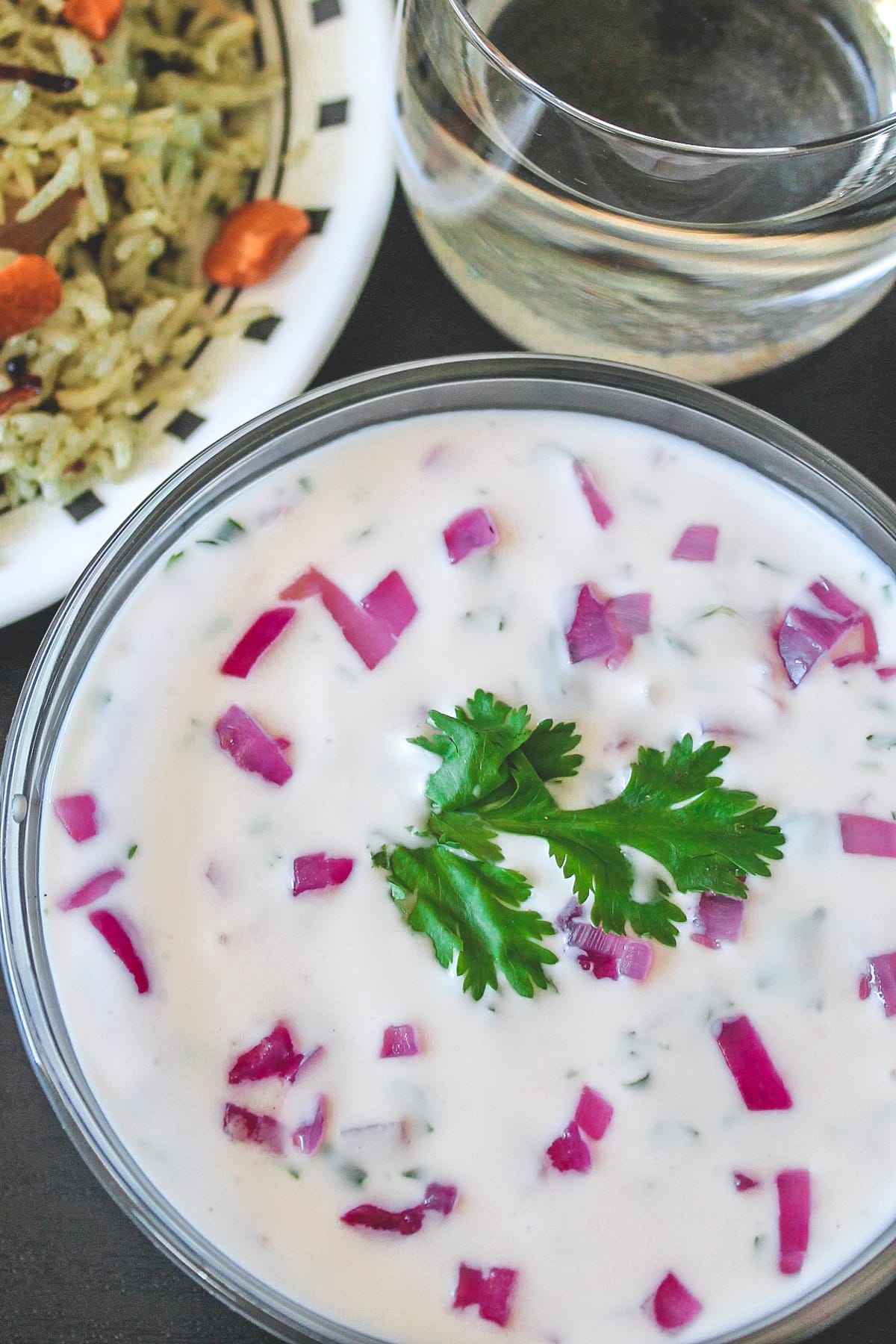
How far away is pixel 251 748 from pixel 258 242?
564 millimetres

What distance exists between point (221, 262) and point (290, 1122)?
0.88 metres

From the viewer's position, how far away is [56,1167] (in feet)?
4.56

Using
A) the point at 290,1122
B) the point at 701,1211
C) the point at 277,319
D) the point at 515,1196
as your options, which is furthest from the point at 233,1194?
the point at 277,319

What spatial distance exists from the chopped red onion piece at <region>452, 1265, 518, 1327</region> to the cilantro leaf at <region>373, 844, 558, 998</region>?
0.24m

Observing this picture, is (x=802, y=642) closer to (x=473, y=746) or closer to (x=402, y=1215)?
(x=473, y=746)

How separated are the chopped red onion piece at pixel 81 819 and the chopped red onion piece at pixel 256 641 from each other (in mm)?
169

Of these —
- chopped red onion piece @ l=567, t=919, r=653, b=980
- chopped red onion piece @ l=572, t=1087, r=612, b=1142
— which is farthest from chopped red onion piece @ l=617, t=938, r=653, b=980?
chopped red onion piece @ l=572, t=1087, r=612, b=1142

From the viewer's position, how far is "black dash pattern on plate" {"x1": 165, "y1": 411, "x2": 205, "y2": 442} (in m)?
1.41

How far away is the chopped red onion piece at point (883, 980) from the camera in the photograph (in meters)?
1.23

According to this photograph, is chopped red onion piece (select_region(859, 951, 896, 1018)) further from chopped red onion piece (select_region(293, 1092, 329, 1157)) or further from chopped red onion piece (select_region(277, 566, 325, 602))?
chopped red onion piece (select_region(277, 566, 325, 602))

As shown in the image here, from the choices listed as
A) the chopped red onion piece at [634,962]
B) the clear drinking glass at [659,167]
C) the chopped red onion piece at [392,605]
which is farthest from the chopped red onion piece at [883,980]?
the clear drinking glass at [659,167]

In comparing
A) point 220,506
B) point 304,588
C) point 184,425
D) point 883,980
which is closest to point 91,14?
point 184,425

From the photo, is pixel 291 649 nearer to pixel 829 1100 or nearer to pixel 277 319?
pixel 277 319

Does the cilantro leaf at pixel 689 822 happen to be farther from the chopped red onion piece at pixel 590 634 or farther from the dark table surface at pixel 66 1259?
the dark table surface at pixel 66 1259
